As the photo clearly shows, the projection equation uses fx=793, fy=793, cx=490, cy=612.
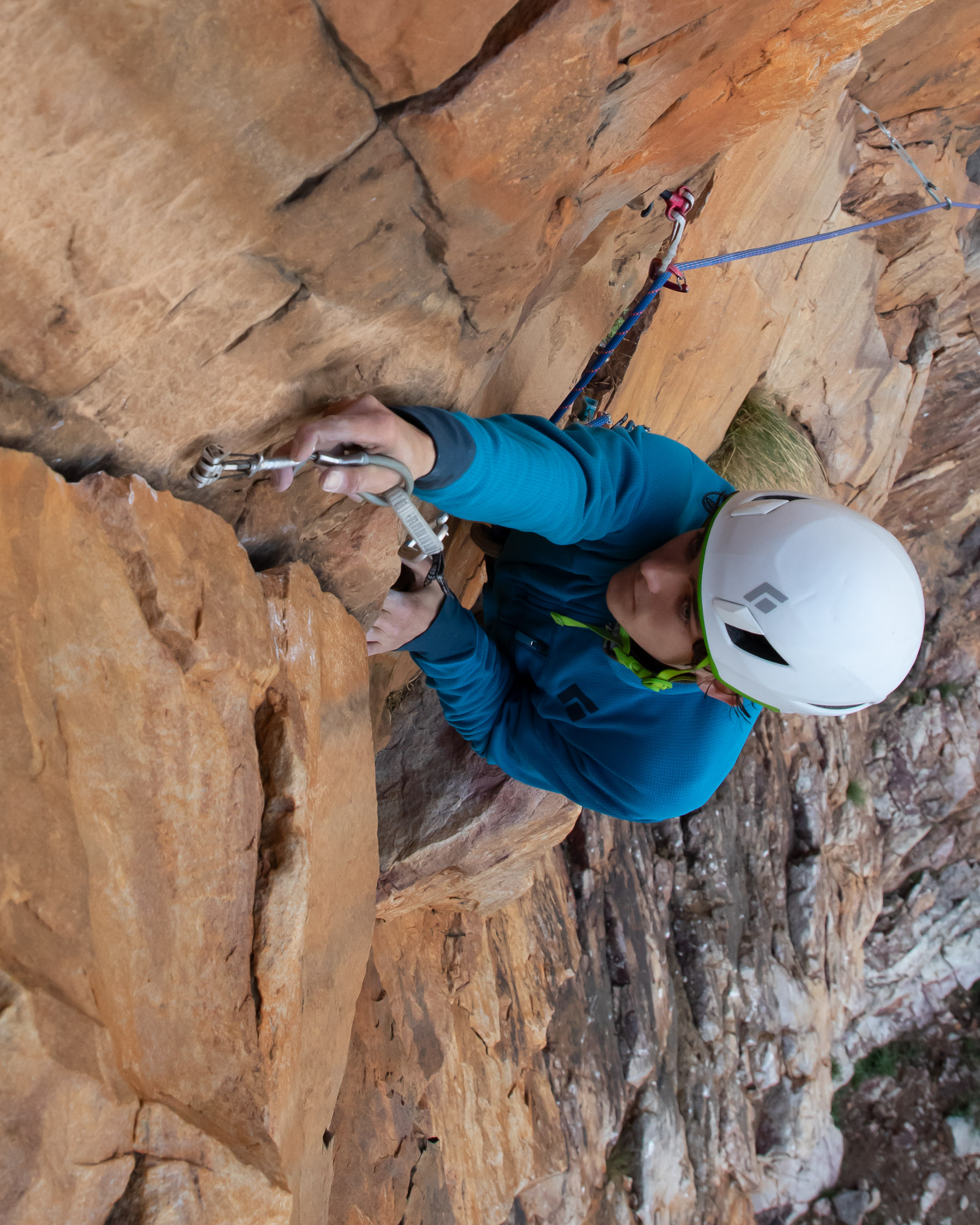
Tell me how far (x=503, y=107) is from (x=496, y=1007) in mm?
4174

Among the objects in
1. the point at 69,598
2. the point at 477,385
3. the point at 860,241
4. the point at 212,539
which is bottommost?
the point at 860,241

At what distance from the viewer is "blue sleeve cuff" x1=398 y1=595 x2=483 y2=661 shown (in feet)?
8.11

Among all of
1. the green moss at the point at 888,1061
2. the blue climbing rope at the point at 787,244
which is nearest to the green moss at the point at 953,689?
the green moss at the point at 888,1061

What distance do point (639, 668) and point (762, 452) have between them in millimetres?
3054

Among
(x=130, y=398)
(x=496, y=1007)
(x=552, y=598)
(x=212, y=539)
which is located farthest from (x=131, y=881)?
(x=496, y=1007)

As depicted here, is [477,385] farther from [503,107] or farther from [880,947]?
[880,947]

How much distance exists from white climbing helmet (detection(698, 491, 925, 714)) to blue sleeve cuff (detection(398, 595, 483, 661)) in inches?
29.2

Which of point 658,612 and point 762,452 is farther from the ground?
point 658,612

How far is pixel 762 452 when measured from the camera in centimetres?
488

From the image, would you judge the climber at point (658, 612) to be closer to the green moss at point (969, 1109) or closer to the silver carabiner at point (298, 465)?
the silver carabiner at point (298, 465)

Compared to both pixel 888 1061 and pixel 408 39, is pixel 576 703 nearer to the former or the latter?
pixel 408 39

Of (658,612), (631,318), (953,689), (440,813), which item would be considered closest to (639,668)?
(658,612)

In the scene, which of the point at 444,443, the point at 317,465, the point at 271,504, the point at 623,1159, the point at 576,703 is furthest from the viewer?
the point at 623,1159

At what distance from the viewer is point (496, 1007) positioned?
167 inches
